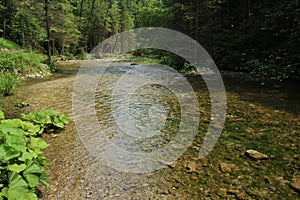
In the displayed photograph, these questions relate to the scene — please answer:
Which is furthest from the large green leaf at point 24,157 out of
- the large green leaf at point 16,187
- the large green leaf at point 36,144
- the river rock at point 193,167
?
the river rock at point 193,167

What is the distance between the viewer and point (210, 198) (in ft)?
9.11

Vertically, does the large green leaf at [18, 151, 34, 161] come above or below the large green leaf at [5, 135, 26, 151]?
below

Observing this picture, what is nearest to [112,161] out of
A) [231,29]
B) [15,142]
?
[15,142]

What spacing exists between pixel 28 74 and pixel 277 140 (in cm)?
1260

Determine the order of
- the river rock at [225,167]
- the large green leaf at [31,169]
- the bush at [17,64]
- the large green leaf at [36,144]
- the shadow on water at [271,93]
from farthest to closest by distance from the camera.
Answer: the bush at [17,64], the shadow on water at [271,93], the river rock at [225,167], the large green leaf at [36,144], the large green leaf at [31,169]

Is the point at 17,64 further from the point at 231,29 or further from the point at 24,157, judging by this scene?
the point at 231,29

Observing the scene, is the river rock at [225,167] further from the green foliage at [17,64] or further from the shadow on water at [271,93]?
the green foliage at [17,64]

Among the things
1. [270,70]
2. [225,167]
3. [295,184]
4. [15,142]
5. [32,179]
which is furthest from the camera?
[270,70]

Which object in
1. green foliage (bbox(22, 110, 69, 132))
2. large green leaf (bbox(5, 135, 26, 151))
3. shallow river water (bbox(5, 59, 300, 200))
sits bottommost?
shallow river water (bbox(5, 59, 300, 200))

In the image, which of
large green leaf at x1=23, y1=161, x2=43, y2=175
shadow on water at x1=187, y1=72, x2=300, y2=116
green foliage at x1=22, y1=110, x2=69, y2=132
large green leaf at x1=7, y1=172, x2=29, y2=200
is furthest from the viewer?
shadow on water at x1=187, y1=72, x2=300, y2=116

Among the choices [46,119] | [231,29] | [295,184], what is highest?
[231,29]

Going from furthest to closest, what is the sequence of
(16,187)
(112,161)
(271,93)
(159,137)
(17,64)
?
(17,64)
(271,93)
(159,137)
(112,161)
(16,187)

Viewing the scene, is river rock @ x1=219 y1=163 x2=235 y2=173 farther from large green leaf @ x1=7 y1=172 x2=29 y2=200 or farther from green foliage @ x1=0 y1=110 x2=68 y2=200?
large green leaf @ x1=7 y1=172 x2=29 y2=200

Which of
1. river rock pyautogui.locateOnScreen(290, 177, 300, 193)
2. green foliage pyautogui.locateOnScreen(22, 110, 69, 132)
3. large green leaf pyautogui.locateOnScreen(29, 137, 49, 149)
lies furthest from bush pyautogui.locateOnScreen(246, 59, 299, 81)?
large green leaf pyautogui.locateOnScreen(29, 137, 49, 149)
